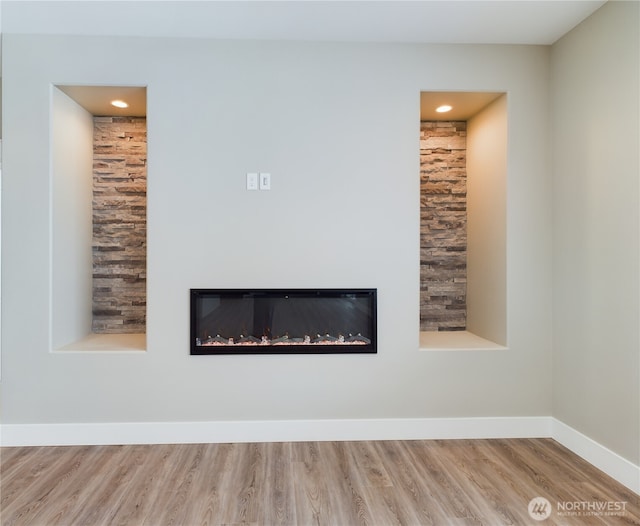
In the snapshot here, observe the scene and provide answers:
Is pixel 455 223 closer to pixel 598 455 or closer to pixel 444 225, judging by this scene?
pixel 444 225

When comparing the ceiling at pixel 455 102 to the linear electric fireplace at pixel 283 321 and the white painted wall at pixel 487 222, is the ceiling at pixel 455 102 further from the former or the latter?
the linear electric fireplace at pixel 283 321

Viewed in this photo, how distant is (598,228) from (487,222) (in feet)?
2.61

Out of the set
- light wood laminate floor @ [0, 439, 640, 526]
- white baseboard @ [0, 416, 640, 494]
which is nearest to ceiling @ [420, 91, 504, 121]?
white baseboard @ [0, 416, 640, 494]

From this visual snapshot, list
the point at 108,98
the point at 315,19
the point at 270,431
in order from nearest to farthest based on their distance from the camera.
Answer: the point at 315,19 < the point at 270,431 < the point at 108,98

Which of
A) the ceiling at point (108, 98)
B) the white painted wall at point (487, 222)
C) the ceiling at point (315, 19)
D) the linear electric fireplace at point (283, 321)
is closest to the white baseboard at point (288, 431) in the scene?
the linear electric fireplace at point (283, 321)

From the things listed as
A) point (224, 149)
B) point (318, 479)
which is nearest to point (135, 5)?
point (224, 149)

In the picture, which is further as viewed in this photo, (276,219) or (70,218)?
(70,218)

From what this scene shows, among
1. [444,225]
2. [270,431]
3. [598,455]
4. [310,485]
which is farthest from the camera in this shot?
[444,225]

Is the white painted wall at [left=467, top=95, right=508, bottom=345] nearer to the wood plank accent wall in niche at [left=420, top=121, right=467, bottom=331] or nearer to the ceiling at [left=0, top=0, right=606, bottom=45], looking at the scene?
the wood plank accent wall in niche at [left=420, top=121, right=467, bottom=331]

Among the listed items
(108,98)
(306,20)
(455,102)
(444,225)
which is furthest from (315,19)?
(444,225)

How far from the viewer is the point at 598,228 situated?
241 centimetres

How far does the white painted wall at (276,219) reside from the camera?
8.77ft

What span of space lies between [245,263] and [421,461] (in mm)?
1648

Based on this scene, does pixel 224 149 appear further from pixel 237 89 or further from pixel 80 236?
pixel 80 236
